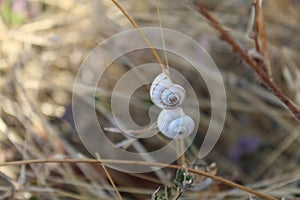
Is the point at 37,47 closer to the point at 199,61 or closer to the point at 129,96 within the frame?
the point at 129,96

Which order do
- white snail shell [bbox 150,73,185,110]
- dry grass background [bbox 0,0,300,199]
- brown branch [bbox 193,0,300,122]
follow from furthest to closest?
dry grass background [bbox 0,0,300,199]
brown branch [bbox 193,0,300,122]
white snail shell [bbox 150,73,185,110]

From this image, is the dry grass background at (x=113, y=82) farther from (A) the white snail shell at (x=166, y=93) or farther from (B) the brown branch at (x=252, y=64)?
(A) the white snail shell at (x=166, y=93)

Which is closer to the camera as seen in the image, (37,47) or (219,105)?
(219,105)

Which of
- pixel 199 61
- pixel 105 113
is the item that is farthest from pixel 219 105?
pixel 105 113

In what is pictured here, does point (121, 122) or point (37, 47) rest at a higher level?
point (37, 47)

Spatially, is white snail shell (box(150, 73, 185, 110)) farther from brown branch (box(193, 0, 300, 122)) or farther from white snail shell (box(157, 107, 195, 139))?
brown branch (box(193, 0, 300, 122))

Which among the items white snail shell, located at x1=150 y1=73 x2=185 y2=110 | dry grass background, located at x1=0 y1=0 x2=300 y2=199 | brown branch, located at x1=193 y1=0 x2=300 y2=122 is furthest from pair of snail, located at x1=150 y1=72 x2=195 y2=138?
dry grass background, located at x1=0 y1=0 x2=300 y2=199

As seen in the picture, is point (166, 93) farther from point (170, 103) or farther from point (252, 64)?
point (252, 64)

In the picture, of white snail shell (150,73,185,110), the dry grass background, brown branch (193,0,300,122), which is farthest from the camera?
the dry grass background
